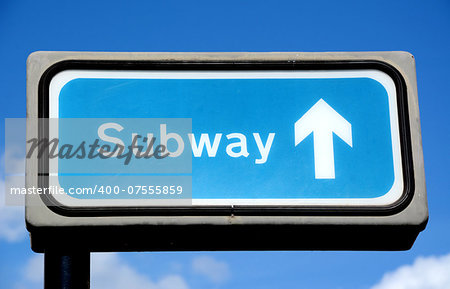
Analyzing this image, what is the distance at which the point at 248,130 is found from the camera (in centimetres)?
261

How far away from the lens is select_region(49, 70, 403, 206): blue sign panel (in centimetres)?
253

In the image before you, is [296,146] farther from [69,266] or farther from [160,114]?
[69,266]

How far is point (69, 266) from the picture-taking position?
2.55 meters

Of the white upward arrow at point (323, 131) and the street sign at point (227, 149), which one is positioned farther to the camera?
the white upward arrow at point (323, 131)

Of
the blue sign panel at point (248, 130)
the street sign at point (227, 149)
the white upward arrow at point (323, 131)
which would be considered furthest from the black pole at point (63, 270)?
the white upward arrow at point (323, 131)

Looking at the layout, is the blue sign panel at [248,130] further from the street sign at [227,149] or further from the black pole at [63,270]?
the black pole at [63,270]

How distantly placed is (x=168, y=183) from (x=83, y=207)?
12.7 inches

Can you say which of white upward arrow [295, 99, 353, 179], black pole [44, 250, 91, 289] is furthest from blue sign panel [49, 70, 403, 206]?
black pole [44, 250, 91, 289]

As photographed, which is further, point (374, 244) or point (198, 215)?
point (374, 244)

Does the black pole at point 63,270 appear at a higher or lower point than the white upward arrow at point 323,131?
lower

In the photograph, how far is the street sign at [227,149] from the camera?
8.09 feet

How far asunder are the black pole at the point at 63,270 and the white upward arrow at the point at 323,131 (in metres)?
0.96

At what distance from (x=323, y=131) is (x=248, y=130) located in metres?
0.29

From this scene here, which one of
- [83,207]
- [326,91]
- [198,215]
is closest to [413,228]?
[326,91]
